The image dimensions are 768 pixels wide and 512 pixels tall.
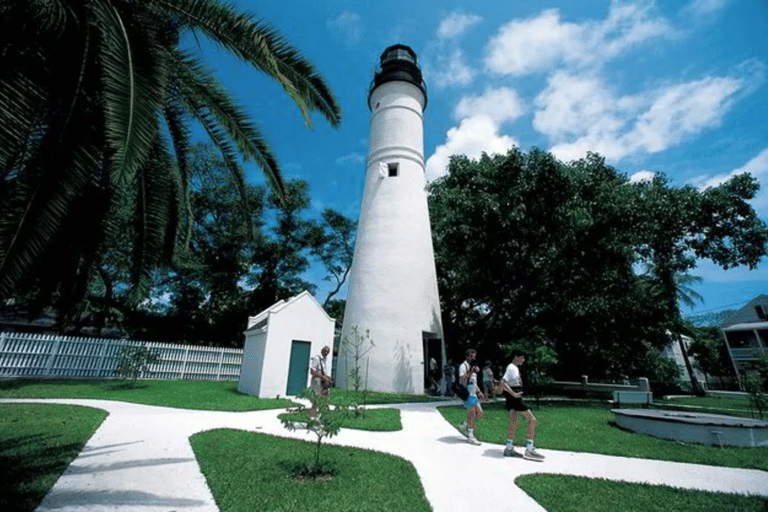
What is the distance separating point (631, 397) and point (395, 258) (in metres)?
11.4

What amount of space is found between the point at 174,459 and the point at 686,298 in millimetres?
38965

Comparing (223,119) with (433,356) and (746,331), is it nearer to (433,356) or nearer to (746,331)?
(433,356)

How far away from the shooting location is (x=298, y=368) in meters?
13.8

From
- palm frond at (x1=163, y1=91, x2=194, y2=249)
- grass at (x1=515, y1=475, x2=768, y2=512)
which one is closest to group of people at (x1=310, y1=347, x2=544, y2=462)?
grass at (x1=515, y1=475, x2=768, y2=512)

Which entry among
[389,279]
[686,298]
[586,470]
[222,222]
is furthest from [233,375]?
[686,298]

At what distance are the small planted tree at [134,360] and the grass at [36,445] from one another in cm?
638

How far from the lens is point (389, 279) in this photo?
55.2ft

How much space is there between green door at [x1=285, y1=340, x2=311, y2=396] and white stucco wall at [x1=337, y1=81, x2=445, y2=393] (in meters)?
2.96

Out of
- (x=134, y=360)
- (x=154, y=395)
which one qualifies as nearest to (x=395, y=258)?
(x=154, y=395)

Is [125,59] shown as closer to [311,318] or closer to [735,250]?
[311,318]

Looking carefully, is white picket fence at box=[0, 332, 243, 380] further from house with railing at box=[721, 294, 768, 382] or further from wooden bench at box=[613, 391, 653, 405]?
house with railing at box=[721, 294, 768, 382]

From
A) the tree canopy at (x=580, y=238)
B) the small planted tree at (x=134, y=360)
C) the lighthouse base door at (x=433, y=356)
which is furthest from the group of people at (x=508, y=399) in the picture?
the small planted tree at (x=134, y=360)

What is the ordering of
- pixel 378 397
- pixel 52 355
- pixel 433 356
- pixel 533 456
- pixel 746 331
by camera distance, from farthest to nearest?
pixel 746 331
pixel 433 356
pixel 52 355
pixel 378 397
pixel 533 456

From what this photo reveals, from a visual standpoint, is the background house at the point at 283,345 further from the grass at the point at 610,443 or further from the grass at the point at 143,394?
the grass at the point at 610,443
